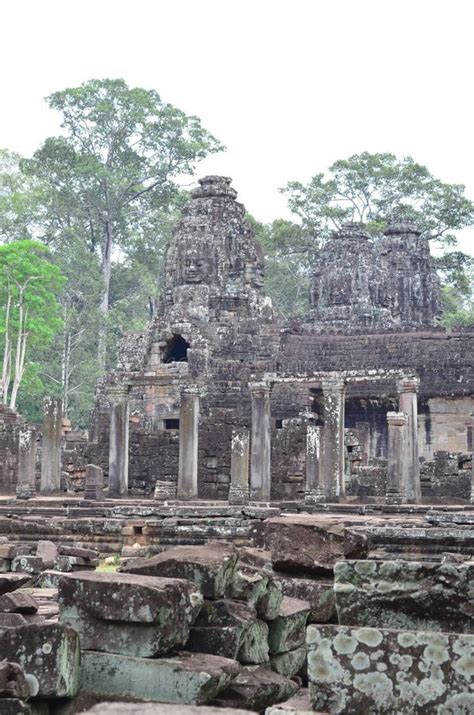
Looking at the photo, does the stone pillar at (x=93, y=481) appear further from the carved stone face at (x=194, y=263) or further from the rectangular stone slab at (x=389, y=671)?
the rectangular stone slab at (x=389, y=671)

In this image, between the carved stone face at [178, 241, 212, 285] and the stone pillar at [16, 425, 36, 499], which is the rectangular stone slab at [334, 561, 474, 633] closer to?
the stone pillar at [16, 425, 36, 499]

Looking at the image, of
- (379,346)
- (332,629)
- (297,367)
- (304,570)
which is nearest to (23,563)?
(304,570)

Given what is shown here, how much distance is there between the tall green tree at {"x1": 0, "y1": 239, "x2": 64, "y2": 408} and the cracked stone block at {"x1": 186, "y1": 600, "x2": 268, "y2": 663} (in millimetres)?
38222

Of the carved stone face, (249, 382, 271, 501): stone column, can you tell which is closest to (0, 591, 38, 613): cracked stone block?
(249, 382, 271, 501): stone column

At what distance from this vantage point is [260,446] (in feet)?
87.8

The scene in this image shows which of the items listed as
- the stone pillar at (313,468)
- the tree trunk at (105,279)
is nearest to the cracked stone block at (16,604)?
the stone pillar at (313,468)

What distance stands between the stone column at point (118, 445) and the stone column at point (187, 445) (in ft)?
4.91

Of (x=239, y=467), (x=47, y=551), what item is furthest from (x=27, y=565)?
(x=239, y=467)

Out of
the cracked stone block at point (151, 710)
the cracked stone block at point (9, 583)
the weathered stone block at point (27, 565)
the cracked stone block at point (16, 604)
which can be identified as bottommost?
the cracked stone block at point (151, 710)

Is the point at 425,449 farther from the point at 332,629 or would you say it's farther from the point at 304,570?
the point at 332,629

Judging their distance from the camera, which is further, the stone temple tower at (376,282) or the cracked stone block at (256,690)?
the stone temple tower at (376,282)

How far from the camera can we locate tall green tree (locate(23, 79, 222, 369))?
60.5m

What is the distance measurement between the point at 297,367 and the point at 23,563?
24186 mm

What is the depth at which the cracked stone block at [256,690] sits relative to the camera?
6543 millimetres
